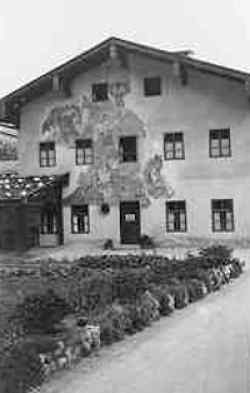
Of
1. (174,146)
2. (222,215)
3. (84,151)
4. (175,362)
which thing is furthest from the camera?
(84,151)

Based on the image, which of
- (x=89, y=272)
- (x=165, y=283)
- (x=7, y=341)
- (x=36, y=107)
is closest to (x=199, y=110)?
(x=36, y=107)

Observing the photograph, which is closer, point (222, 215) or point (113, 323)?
point (113, 323)

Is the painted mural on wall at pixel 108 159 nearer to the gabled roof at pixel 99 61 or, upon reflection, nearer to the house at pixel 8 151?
the gabled roof at pixel 99 61

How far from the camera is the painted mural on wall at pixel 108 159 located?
103 feet

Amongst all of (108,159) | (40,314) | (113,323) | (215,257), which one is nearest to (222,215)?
(108,159)

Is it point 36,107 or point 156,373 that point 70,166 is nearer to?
point 36,107

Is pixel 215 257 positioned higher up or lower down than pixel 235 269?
higher up

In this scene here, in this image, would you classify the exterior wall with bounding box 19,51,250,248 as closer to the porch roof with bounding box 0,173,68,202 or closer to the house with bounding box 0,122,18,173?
the porch roof with bounding box 0,173,68,202

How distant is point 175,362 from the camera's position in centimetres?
900

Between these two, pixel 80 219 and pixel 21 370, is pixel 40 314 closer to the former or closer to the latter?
pixel 21 370

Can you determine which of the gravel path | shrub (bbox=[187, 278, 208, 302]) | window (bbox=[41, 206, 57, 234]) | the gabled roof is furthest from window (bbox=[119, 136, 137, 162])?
the gravel path

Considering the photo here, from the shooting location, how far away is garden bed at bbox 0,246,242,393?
8.52 metres

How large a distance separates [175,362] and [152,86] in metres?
23.3

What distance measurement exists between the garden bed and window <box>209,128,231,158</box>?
10778 mm
